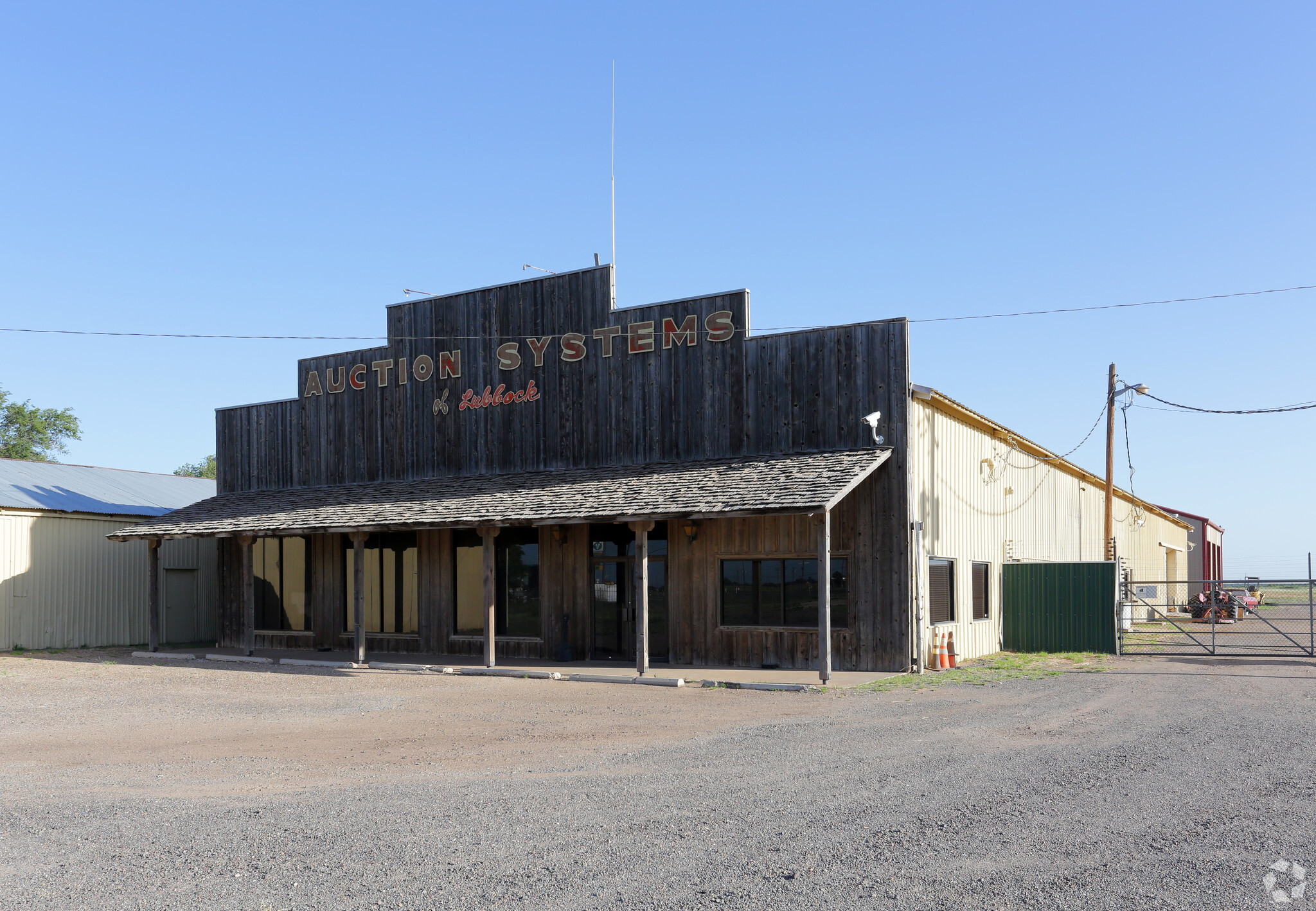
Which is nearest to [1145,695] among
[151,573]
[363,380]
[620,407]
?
[620,407]

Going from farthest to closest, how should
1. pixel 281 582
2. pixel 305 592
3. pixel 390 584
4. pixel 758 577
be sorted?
pixel 281 582, pixel 305 592, pixel 390 584, pixel 758 577

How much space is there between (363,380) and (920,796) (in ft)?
66.3

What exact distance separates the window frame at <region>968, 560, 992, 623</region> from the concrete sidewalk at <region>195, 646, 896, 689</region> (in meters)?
4.62

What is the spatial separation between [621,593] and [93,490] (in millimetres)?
17849

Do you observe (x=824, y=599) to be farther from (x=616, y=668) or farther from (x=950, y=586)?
(x=950, y=586)

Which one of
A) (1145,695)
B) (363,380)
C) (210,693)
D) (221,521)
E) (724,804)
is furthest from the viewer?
(363,380)

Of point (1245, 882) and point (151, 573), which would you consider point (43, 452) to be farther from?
point (1245, 882)

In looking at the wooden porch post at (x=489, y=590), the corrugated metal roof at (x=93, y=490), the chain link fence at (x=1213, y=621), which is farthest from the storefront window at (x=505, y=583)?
the chain link fence at (x=1213, y=621)

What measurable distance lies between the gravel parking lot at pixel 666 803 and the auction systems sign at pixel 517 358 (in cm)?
828

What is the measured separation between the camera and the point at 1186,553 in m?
52.4

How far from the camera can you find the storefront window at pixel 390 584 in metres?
23.8

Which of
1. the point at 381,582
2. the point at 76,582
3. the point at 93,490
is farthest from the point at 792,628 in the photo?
the point at 93,490

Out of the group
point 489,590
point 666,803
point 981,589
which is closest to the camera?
point 666,803

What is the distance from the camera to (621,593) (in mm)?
21016
